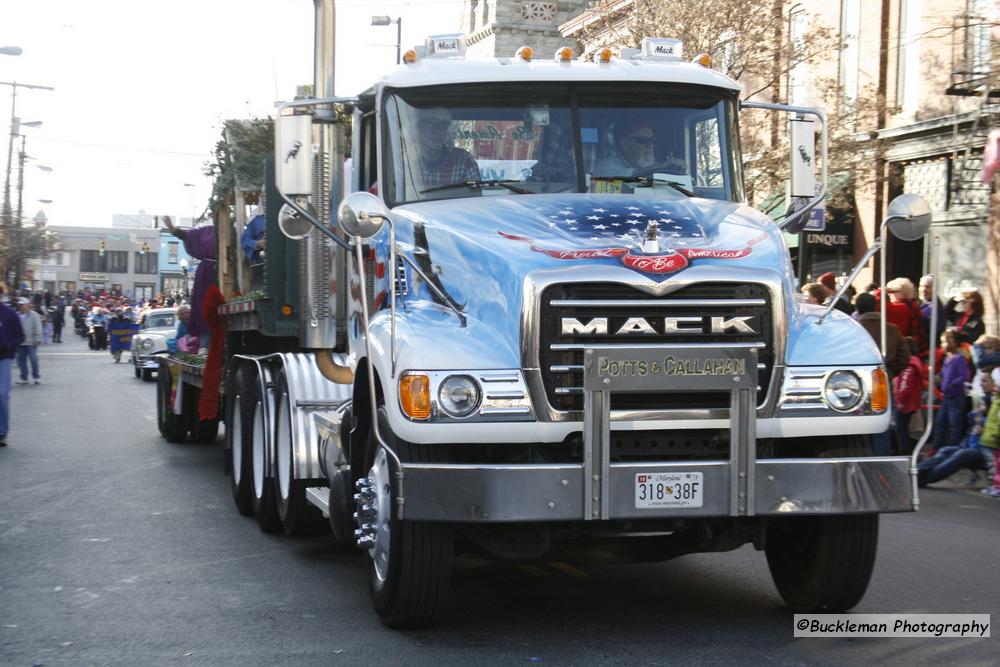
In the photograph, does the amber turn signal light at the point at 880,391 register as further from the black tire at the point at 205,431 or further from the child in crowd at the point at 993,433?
the black tire at the point at 205,431

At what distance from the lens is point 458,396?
6.12 m

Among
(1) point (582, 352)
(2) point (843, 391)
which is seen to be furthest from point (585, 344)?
(2) point (843, 391)

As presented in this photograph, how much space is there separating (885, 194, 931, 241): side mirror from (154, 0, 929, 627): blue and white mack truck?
1 cm

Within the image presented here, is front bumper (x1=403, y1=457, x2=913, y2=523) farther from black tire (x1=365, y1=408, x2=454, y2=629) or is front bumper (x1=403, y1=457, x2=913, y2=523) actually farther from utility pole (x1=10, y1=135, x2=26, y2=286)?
utility pole (x1=10, y1=135, x2=26, y2=286)

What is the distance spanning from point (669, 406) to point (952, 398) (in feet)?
28.3

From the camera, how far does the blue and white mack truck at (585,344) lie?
20.1ft

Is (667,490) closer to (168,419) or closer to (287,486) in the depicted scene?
(287,486)

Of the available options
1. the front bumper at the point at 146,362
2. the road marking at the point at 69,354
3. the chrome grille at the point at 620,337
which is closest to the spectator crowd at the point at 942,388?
the chrome grille at the point at 620,337

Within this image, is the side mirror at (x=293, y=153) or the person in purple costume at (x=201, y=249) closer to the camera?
the side mirror at (x=293, y=153)

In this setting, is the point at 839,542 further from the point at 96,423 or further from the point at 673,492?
the point at 96,423

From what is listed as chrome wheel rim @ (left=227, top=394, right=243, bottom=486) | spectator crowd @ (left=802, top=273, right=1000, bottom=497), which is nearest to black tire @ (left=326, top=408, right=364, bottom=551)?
chrome wheel rim @ (left=227, top=394, right=243, bottom=486)

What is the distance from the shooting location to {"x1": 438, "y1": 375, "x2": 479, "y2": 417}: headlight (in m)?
6.11

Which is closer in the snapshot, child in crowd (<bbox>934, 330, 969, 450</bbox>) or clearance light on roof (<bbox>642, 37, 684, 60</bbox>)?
clearance light on roof (<bbox>642, 37, 684, 60</bbox>)

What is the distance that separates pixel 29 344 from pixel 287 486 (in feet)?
73.6
